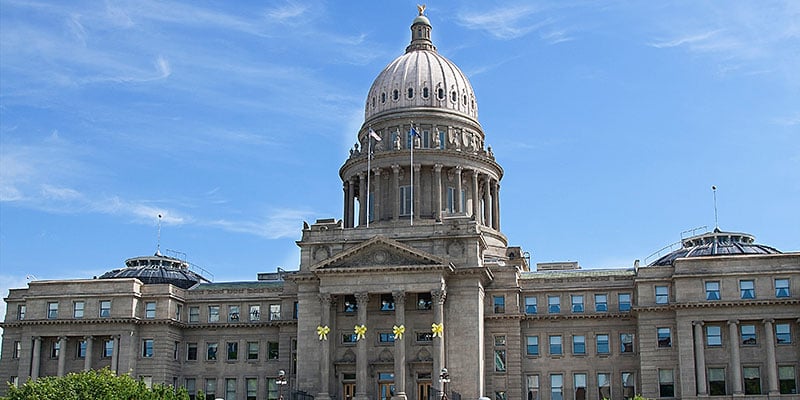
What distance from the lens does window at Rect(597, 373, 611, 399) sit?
3506 inches

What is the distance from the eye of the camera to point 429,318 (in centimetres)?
8744

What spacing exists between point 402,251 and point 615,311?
19.8 m

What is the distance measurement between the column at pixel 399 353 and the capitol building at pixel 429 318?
0.34ft

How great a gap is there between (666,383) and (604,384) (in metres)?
5.52

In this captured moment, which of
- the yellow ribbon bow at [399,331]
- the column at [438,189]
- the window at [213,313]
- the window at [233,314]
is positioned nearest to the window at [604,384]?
the yellow ribbon bow at [399,331]

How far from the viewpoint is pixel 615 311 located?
90.4m

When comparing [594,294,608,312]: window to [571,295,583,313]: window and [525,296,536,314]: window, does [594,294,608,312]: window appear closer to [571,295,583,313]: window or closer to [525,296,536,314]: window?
[571,295,583,313]: window

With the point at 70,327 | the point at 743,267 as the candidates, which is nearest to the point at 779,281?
the point at 743,267

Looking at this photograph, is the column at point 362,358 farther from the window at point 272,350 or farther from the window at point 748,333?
the window at point 748,333

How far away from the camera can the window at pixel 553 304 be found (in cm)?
9144

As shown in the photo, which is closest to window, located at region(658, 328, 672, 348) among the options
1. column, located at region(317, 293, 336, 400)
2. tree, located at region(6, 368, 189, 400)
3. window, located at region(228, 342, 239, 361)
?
column, located at region(317, 293, 336, 400)

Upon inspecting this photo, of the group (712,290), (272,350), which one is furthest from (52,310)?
(712,290)

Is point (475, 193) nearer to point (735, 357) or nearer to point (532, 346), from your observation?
point (532, 346)

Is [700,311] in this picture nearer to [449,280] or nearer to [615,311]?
[615,311]
